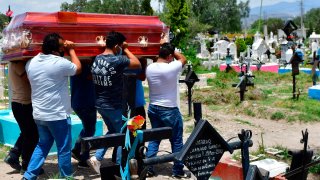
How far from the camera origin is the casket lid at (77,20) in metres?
4.79

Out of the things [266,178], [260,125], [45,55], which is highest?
[45,55]

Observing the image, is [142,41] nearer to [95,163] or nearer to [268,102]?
[95,163]

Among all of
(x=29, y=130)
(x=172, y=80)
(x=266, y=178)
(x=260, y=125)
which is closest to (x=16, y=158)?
(x=29, y=130)

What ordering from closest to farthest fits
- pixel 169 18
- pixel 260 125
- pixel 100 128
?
1. pixel 100 128
2. pixel 260 125
3. pixel 169 18

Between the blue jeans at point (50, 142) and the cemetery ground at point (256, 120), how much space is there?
0.47m

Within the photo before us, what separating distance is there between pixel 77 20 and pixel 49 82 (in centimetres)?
76

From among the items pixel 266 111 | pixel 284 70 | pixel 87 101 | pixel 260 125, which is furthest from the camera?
pixel 284 70

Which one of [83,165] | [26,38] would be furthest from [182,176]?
[26,38]

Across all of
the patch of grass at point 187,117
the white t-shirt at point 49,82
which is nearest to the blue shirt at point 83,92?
the white t-shirt at point 49,82

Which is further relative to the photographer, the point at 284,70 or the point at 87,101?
the point at 284,70

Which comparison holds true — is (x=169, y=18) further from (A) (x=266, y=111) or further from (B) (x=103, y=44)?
(B) (x=103, y=44)

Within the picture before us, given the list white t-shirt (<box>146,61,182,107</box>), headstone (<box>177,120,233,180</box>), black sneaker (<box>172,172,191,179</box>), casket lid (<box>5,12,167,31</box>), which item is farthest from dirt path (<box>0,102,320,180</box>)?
headstone (<box>177,120,233,180</box>)

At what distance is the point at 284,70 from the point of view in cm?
2178

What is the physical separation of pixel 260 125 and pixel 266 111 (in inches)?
39.2
